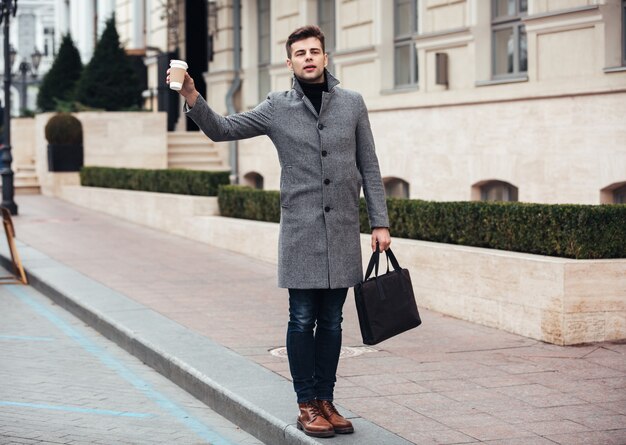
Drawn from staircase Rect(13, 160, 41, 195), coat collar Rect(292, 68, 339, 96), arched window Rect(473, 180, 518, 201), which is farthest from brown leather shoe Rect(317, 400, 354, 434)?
staircase Rect(13, 160, 41, 195)

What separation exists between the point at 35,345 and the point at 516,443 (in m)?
5.40

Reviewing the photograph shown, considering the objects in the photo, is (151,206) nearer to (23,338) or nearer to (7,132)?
(7,132)

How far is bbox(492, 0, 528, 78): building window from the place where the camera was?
50.5ft

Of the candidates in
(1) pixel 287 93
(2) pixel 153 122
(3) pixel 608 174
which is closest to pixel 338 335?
(1) pixel 287 93

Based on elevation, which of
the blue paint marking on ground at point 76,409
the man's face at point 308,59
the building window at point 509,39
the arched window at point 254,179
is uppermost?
the building window at point 509,39

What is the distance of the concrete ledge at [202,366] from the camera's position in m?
6.59

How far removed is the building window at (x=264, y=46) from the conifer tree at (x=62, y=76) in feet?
36.7

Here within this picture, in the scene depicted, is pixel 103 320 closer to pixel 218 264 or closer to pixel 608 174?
pixel 218 264

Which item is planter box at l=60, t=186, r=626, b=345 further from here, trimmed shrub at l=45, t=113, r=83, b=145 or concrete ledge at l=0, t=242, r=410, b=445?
trimmed shrub at l=45, t=113, r=83, b=145

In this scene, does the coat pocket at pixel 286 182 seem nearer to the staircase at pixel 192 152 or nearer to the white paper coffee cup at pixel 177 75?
the white paper coffee cup at pixel 177 75

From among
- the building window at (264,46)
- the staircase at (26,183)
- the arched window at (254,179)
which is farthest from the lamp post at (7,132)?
the staircase at (26,183)

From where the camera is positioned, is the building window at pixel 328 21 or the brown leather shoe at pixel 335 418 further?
the building window at pixel 328 21

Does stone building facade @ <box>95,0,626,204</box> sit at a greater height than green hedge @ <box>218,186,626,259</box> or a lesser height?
greater

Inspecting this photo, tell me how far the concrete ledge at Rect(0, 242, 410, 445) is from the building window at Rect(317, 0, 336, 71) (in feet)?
29.3
